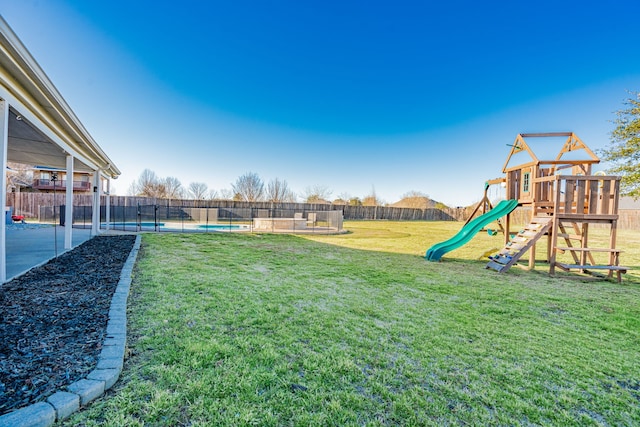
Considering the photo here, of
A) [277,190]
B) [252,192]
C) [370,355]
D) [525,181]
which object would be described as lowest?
[370,355]

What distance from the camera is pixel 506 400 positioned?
1.63 meters

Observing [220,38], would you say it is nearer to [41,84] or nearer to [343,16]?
[343,16]

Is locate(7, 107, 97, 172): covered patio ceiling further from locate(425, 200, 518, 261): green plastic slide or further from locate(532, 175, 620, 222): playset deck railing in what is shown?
locate(532, 175, 620, 222): playset deck railing

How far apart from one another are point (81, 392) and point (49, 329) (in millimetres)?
1292

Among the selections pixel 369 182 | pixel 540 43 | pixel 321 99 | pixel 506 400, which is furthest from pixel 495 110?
pixel 369 182

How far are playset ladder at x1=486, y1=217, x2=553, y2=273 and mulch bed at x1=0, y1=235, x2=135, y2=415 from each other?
6.47 metres

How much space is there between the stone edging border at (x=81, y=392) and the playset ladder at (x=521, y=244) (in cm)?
625

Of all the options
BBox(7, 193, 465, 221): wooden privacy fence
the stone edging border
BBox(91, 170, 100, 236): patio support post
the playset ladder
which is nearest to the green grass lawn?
the stone edging border

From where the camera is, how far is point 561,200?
229 inches

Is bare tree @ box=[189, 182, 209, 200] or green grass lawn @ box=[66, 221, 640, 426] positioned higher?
bare tree @ box=[189, 182, 209, 200]

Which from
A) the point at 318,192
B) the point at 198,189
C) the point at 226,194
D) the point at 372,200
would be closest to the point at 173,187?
the point at 198,189

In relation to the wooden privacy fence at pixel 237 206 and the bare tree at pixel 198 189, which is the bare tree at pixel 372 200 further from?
the bare tree at pixel 198 189

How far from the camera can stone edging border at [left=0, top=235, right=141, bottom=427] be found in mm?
1268

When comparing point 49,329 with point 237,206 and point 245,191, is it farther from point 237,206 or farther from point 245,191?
point 245,191
